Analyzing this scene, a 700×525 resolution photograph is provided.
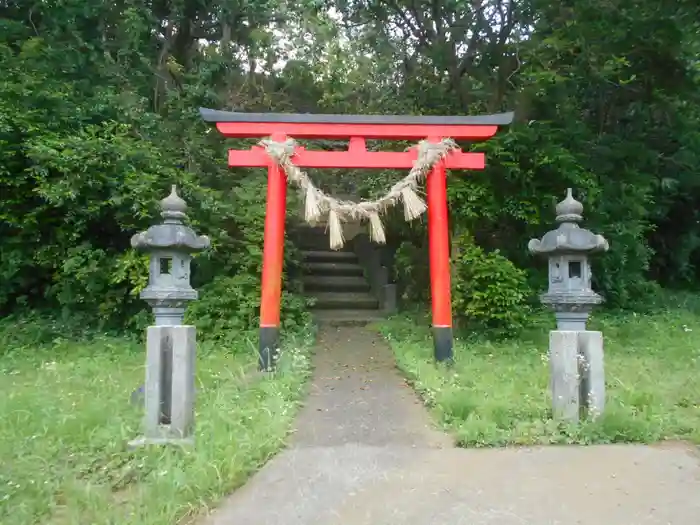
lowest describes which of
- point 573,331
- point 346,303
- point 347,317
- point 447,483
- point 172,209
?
point 447,483

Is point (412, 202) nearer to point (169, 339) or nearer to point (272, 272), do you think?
point (272, 272)

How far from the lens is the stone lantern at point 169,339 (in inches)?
149

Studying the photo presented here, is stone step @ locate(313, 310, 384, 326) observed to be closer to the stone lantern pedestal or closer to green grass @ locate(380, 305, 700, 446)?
green grass @ locate(380, 305, 700, 446)

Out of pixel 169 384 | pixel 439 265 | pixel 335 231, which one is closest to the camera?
pixel 169 384

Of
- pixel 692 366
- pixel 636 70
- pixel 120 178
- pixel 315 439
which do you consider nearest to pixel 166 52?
pixel 120 178

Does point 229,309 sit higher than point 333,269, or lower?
lower

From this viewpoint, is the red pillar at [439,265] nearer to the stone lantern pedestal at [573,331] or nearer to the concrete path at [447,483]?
the concrete path at [447,483]

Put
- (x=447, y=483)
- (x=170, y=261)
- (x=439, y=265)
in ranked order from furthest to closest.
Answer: (x=439, y=265), (x=170, y=261), (x=447, y=483)

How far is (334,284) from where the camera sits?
10.0 metres

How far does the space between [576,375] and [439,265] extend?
2.45m

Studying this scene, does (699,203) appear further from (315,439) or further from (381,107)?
(315,439)

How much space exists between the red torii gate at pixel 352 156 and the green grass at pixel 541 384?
2.15 feet

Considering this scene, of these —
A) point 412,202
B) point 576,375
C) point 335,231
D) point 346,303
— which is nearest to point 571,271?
point 576,375

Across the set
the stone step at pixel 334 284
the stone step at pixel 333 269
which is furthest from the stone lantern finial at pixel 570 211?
the stone step at pixel 333 269
